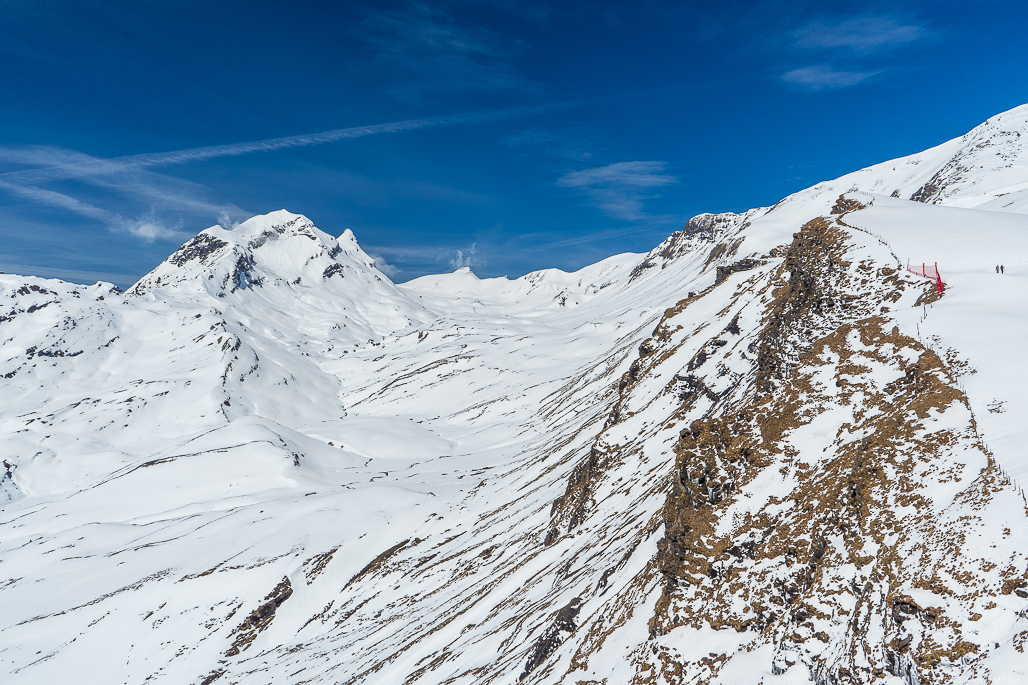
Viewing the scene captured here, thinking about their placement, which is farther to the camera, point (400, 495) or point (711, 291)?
point (400, 495)

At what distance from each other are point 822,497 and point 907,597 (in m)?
4.54

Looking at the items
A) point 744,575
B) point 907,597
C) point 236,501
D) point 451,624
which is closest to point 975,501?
point 907,597

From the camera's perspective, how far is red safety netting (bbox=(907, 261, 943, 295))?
2320 cm

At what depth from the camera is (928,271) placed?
24.8 m

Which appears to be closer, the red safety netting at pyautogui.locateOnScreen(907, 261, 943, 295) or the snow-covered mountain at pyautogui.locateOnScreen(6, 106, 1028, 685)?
the snow-covered mountain at pyautogui.locateOnScreen(6, 106, 1028, 685)

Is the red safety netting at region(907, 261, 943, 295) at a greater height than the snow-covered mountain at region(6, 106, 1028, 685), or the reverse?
the red safety netting at region(907, 261, 943, 295)

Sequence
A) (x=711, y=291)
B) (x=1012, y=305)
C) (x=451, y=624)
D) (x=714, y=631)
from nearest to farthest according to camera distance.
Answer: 1. (x=714, y=631)
2. (x=1012, y=305)
3. (x=451, y=624)
4. (x=711, y=291)

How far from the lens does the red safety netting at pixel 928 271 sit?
76.1 feet

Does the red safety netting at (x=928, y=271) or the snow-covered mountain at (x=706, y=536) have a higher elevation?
the red safety netting at (x=928, y=271)

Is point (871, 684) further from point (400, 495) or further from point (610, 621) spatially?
point (400, 495)

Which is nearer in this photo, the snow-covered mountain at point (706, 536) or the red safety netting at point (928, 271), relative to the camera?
the snow-covered mountain at point (706, 536)

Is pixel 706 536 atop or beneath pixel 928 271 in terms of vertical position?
beneath

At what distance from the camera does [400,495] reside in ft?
319

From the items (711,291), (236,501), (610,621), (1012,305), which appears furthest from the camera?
(236,501)
